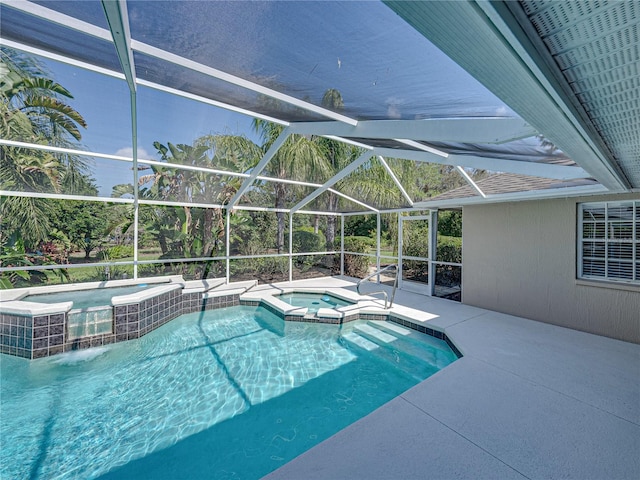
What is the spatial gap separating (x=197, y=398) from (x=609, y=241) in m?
8.98

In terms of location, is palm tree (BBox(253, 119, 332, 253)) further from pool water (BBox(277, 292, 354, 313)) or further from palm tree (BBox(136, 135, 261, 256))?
pool water (BBox(277, 292, 354, 313))

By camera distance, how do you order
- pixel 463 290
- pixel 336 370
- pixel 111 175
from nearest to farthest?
pixel 336 370, pixel 111 175, pixel 463 290

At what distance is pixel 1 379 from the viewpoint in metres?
4.93

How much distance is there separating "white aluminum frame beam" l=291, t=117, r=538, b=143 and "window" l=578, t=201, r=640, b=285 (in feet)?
17.6

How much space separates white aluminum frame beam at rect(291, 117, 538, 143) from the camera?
298 centimetres

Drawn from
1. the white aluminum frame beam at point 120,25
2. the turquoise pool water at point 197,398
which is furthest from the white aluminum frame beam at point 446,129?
the turquoise pool water at point 197,398

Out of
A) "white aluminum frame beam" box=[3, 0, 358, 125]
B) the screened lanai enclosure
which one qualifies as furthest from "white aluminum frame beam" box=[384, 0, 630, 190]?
"white aluminum frame beam" box=[3, 0, 358, 125]

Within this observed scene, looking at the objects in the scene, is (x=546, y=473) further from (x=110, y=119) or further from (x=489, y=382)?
(x=110, y=119)

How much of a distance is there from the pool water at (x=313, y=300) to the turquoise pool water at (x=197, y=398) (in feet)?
6.73

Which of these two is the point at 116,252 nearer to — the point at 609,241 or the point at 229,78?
the point at 229,78

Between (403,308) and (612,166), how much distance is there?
5411 millimetres

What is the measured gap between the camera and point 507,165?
488 cm

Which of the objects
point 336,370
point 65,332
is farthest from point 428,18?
point 65,332

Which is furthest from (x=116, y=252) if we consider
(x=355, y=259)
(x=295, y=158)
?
(x=355, y=259)
